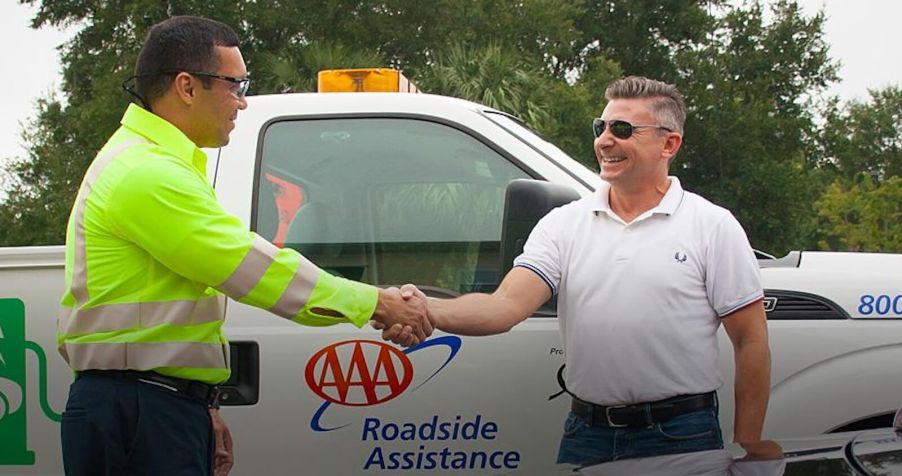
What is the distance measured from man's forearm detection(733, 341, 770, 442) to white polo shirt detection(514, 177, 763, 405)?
0.24 feet

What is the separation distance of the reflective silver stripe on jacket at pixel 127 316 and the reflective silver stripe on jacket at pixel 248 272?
0.13m

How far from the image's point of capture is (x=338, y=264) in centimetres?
391

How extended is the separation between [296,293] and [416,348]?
39.7 inches

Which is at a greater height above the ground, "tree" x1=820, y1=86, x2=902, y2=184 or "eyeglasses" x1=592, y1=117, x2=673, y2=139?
"eyeglasses" x1=592, y1=117, x2=673, y2=139

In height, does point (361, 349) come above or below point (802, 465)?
below

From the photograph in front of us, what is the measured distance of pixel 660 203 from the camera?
3.39 metres

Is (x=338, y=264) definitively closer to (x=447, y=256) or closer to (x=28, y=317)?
(x=447, y=256)

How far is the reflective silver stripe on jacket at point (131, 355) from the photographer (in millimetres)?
2785

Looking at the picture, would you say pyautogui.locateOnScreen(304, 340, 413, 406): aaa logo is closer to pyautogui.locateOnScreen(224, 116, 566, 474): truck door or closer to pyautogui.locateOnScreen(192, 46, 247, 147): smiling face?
pyautogui.locateOnScreen(224, 116, 566, 474): truck door

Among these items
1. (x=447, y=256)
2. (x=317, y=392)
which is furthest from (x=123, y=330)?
(x=447, y=256)

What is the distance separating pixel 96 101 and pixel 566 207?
25693 mm

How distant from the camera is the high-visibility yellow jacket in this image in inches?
107

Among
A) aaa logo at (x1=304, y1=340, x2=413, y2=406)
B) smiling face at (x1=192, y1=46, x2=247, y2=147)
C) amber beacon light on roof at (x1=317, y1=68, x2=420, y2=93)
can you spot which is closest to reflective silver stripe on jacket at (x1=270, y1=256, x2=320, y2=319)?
smiling face at (x1=192, y1=46, x2=247, y2=147)

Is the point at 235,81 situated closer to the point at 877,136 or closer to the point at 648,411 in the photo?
the point at 648,411
